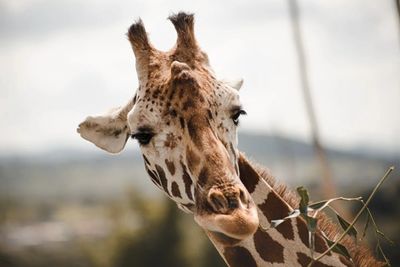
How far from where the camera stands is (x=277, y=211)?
5.68 meters

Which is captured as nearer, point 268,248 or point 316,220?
point 316,220

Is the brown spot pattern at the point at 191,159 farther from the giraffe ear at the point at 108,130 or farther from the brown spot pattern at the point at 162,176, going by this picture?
the giraffe ear at the point at 108,130

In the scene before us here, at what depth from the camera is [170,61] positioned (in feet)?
18.6

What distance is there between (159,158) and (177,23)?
97 cm

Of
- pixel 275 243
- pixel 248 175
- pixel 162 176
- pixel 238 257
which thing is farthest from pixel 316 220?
pixel 162 176

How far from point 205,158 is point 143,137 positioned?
573mm

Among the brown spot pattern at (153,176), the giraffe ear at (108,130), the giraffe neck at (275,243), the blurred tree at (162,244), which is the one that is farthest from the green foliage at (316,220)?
the blurred tree at (162,244)

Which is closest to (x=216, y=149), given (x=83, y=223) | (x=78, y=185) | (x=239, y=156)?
(x=239, y=156)

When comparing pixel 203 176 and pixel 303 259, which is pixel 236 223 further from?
pixel 303 259

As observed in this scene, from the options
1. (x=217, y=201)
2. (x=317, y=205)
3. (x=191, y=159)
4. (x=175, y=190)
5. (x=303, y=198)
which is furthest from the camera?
(x=175, y=190)

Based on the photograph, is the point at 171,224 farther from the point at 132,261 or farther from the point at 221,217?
the point at 221,217

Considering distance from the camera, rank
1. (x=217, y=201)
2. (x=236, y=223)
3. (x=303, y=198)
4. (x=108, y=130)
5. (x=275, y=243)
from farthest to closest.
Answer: (x=108, y=130), (x=275, y=243), (x=303, y=198), (x=217, y=201), (x=236, y=223)

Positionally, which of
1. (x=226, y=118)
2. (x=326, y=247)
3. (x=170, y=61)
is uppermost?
(x=170, y=61)

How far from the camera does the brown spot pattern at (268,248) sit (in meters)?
5.57
